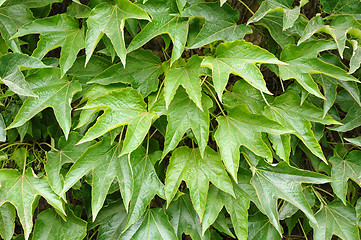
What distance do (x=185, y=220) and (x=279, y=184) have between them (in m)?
0.37

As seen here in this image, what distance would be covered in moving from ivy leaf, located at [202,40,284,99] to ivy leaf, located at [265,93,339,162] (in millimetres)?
224

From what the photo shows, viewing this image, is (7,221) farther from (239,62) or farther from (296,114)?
(296,114)

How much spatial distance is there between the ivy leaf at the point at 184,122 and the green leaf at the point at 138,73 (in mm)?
132

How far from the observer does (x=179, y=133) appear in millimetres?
944

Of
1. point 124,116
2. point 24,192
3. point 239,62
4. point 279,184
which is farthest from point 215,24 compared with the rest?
point 24,192

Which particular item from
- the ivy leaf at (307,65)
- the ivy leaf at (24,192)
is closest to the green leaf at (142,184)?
the ivy leaf at (24,192)

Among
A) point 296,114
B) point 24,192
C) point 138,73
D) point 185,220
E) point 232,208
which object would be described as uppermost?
point 138,73

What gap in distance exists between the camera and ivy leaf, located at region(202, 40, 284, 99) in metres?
0.88

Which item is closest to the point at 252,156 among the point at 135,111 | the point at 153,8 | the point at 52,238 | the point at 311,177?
the point at 311,177

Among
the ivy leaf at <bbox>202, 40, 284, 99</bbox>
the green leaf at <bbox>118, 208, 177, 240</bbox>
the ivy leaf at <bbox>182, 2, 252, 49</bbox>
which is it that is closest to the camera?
the ivy leaf at <bbox>202, 40, 284, 99</bbox>

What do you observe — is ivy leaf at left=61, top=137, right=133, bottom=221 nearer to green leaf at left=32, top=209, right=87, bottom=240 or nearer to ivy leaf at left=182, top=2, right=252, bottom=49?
green leaf at left=32, top=209, right=87, bottom=240

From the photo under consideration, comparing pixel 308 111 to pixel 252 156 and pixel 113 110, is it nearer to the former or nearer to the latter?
pixel 252 156

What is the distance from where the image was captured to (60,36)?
3.44 feet

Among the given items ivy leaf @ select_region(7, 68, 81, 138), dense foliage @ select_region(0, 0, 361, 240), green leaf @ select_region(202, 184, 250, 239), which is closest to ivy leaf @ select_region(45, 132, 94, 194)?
dense foliage @ select_region(0, 0, 361, 240)
